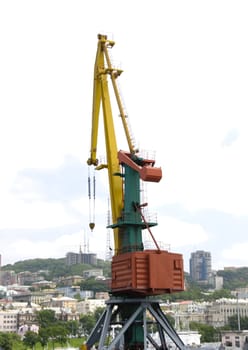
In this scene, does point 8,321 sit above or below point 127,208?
below

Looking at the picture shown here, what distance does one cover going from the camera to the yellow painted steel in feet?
123

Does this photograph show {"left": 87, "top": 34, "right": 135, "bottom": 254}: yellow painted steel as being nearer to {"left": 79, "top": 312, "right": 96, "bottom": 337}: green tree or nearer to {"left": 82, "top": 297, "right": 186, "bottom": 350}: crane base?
{"left": 82, "top": 297, "right": 186, "bottom": 350}: crane base

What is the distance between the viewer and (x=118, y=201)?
37.2 meters

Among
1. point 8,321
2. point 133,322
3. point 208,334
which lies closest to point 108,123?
point 133,322

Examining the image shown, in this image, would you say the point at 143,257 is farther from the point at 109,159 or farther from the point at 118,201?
the point at 109,159

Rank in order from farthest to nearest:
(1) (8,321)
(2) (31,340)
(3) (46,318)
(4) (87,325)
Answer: (1) (8,321) < (3) (46,318) < (4) (87,325) < (2) (31,340)

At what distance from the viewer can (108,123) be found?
3884 cm

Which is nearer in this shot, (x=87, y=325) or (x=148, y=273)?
(x=148, y=273)

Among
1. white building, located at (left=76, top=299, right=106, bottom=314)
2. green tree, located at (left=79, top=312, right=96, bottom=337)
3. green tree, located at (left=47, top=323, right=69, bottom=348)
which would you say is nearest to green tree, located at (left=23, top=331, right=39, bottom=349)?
green tree, located at (left=47, top=323, right=69, bottom=348)

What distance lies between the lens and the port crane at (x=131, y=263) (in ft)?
110

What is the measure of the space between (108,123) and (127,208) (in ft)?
18.4

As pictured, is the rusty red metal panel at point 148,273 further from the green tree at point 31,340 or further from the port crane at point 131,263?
the green tree at point 31,340

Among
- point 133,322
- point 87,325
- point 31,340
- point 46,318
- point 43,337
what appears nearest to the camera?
point 133,322

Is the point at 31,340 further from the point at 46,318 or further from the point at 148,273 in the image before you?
the point at 148,273
